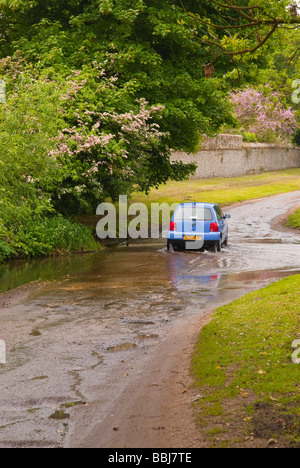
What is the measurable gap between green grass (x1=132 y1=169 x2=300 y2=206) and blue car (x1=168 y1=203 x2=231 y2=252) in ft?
52.0

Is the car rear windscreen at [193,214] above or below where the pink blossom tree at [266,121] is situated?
below

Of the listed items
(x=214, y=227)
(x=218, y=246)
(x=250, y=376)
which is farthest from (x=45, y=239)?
(x=250, y=376)

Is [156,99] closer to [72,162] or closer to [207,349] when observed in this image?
[72,162]

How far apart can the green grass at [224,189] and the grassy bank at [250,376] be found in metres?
27.6

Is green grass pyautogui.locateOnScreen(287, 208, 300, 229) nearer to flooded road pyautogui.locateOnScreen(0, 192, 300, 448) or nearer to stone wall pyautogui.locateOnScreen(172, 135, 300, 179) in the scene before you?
flooded road pyautogui.locateOnScreen(0, 192, 300, 448)

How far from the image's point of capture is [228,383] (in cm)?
742

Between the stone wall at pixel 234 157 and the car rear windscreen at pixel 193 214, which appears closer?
the car rear windscreen at pixel 193 214

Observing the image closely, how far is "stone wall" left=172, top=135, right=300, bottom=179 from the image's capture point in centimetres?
5391

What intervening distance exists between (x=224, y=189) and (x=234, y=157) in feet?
34.6

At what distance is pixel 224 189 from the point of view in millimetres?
48875

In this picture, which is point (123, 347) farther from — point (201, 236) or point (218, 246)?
point (218, 246)

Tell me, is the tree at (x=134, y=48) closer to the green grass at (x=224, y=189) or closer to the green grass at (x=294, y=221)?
Result: the green grass at (x=294, y=221)

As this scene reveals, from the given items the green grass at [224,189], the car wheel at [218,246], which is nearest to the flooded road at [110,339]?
the car wheel at [218,246]

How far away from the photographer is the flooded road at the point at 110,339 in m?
6.46
